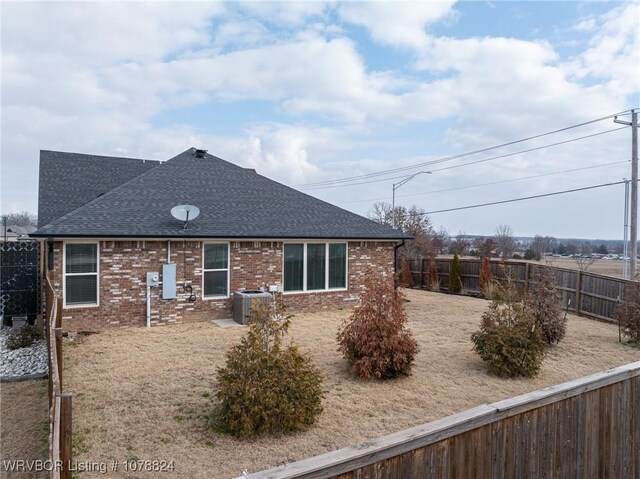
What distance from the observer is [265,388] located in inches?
197

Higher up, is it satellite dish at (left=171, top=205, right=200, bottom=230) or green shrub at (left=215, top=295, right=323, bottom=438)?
satellite dish at (left=171, top=205, right=200, bottom=230)

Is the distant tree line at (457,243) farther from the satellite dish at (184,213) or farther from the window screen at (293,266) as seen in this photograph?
the satellite dish at (184,213)

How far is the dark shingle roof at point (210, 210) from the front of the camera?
35.9 ft

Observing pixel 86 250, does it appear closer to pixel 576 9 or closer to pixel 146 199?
pixel 146 199

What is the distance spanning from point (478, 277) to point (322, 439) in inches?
616

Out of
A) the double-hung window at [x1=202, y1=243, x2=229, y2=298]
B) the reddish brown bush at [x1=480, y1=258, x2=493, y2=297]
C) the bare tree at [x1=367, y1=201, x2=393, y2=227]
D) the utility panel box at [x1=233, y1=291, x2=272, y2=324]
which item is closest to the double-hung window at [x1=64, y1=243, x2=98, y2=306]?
the double-hung window at [x1=202, y1=243, x2=229, y2=298]

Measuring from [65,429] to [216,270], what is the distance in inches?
361

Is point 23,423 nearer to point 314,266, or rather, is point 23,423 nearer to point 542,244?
point 314,266

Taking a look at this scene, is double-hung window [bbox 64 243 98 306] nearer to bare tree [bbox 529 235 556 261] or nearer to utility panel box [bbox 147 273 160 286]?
utility panel box [bbox 147 273 160 286]

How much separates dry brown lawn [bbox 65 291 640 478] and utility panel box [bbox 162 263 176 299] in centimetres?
87

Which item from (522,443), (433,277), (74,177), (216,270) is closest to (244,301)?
(216,270)

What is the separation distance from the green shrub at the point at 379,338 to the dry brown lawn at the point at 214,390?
0.75 feet

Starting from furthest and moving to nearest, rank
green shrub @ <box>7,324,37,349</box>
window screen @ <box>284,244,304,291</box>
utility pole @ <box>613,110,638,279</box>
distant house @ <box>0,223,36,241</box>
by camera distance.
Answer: distant house @ <box>0,223,36,241</box> < utility pole @ <box>613,110,638,279</box> < window screen @ <box>284,244,304,291</box> < green shrub @ <box>7,324,37,349</box>

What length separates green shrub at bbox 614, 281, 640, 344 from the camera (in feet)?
32.8
